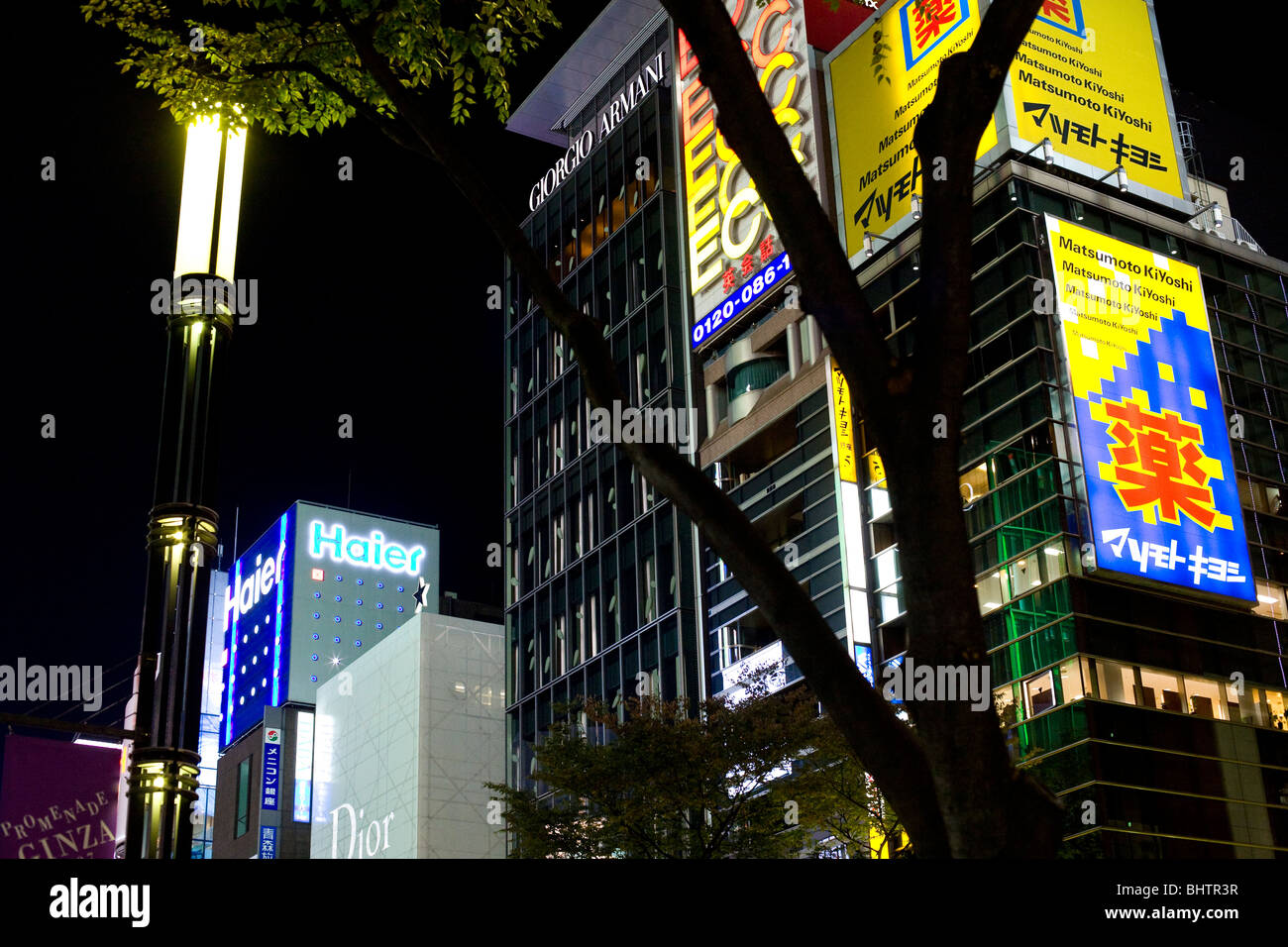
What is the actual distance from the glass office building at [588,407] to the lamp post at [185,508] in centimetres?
4948

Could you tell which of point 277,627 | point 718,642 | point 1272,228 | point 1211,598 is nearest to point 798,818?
point 1211,598

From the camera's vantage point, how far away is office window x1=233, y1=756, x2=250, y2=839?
4680 inches

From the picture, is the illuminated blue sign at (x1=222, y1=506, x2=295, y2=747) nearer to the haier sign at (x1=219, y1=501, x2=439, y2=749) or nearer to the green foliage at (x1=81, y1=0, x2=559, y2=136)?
the haier sign at (x1=219, y1=501, x2=439, y2=749)

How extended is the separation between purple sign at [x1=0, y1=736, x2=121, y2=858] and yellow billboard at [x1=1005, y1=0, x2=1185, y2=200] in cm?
4284

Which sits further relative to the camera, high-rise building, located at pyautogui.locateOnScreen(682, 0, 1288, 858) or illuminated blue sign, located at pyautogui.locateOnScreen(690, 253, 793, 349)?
illuminated blue sign, located at pyautogui.locateOnScreen(690, 253, 793, 349)

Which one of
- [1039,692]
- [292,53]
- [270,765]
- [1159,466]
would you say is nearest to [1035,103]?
[1159,466]

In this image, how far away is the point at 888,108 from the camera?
171 ft

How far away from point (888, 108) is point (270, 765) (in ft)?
290

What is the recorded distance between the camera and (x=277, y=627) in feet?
452

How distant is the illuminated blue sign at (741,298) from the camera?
57.3m

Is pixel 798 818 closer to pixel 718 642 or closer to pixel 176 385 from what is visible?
pixel 718 642

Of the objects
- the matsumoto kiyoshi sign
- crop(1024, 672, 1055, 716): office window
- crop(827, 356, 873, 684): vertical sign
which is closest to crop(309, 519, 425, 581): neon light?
the matsumoto kiyoshi sign
